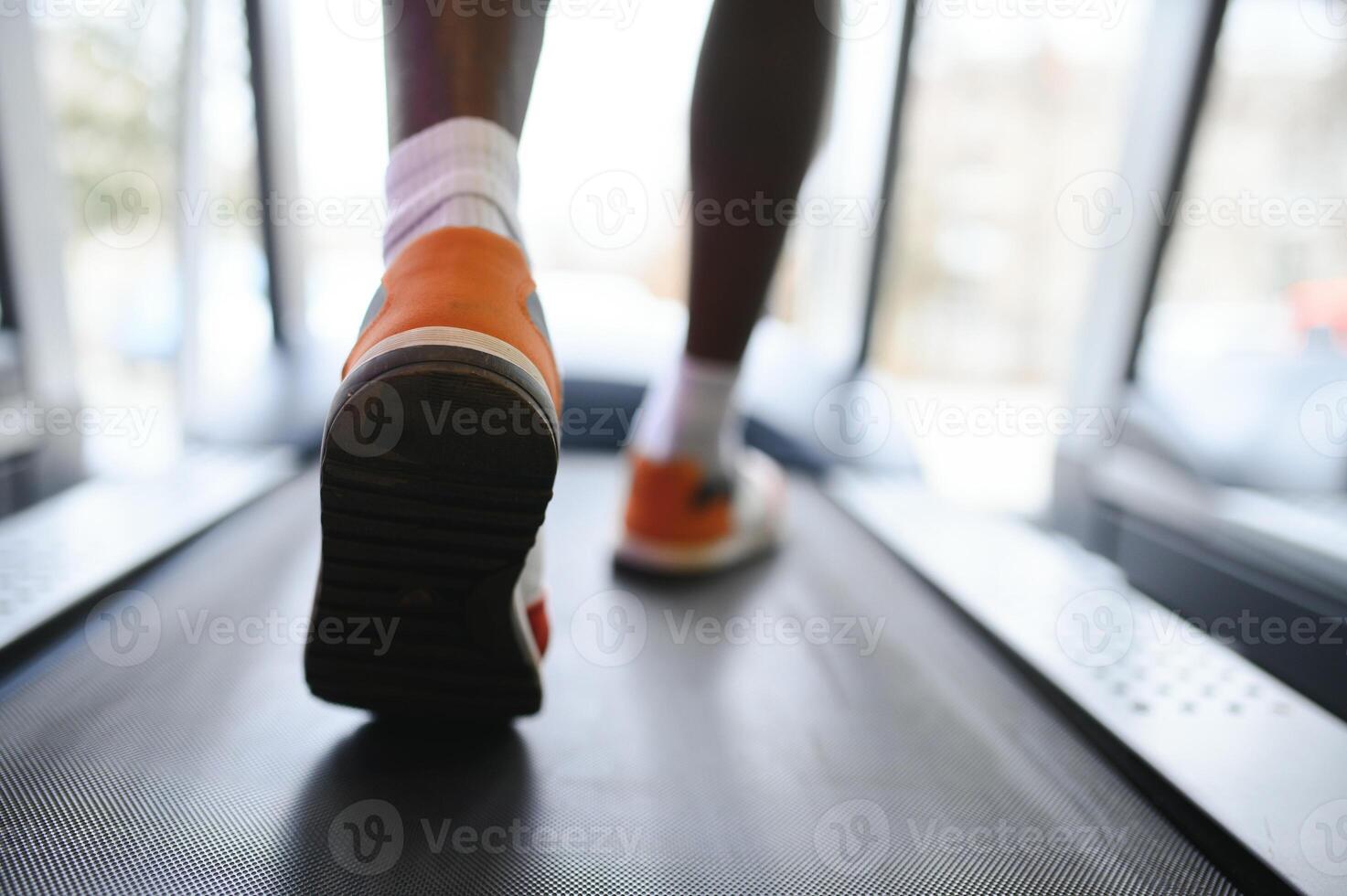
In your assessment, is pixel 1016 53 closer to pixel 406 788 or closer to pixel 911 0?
pixel 911 0

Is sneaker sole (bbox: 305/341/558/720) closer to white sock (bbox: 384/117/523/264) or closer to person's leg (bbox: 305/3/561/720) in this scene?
person's leg (bbox: 305/3/561/720)

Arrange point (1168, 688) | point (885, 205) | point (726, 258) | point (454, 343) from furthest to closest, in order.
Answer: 1. point (885, 205)
2. point (726, 258)
3. point (1168, 688)
4. point (454, 343)

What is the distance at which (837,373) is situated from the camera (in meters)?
1.88

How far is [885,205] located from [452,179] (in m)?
1.59

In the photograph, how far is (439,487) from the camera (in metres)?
0.45

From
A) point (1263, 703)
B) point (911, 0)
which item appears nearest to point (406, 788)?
point (1263, 703)

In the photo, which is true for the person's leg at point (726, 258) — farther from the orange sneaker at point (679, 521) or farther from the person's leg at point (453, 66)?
the person's leg at point (453, 66)

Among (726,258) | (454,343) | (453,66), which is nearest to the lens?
(454,343)

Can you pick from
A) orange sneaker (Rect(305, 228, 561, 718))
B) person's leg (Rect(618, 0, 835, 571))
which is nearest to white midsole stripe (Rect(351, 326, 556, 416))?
orange sneaker (Rect(305, 228, 561, 718))

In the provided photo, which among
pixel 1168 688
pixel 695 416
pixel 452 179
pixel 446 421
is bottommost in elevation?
pixel 1168 688

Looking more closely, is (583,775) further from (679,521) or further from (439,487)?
(679,521)

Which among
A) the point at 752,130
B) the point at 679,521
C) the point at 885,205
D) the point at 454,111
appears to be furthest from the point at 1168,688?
the point at 885,205

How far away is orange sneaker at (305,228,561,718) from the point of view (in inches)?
16.9

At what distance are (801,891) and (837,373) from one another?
1.51 m
